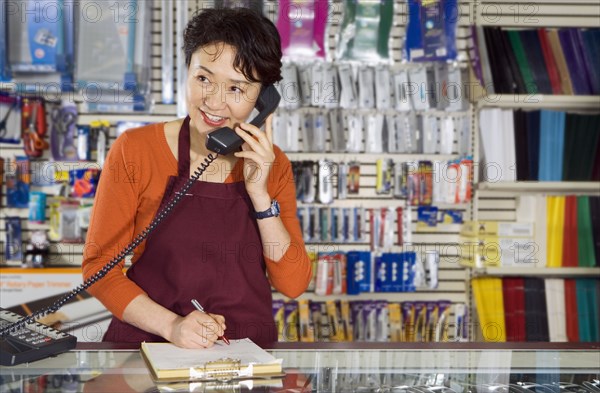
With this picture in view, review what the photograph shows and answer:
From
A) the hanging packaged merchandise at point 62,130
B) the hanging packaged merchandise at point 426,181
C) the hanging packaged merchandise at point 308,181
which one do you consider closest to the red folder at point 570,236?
the hanging packaged merchandise at point 426,181

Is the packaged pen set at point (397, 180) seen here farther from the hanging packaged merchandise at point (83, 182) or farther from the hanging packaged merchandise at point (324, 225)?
the hanging packaged merchandise at point (83, 182)

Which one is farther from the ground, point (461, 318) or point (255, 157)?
point (255, 157)

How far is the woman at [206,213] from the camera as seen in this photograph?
174 cm

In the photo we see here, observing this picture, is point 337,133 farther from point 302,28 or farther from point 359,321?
point 359,321

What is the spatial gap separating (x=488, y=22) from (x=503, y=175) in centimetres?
98

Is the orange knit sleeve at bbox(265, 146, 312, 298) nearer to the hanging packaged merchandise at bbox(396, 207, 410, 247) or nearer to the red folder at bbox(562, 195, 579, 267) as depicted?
the hanging packaged merchandise at bbox(396, 207, 410, 247)

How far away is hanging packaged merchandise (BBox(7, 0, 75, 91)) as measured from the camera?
3822mm

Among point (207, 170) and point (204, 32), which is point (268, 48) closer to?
point (204, 32)

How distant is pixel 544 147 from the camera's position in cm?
397

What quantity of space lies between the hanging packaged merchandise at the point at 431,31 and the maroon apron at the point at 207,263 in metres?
2.55

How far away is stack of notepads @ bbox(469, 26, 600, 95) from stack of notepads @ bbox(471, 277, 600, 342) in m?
1.11

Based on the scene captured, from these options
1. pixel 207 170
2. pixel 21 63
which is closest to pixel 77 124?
pixel 21 63

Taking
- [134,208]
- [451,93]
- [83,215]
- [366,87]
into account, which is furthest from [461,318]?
[134,208]

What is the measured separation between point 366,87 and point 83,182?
5.63 feet
